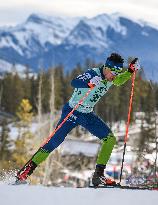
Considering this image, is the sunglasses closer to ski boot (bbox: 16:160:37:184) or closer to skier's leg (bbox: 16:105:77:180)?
skier's leg (bbox: 16:105:77:180)

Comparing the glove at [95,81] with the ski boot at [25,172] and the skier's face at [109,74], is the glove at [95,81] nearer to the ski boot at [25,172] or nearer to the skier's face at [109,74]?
the skier's face at [109,74]

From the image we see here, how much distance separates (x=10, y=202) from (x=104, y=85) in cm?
293

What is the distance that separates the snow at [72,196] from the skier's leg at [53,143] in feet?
7.12

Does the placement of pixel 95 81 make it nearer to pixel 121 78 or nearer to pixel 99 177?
pixel 121 78

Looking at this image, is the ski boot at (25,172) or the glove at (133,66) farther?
the ski boot at (25,172)

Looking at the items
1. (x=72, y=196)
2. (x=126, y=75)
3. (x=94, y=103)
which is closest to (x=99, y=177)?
(x=94, y=103)

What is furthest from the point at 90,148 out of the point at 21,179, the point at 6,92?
the point at 21,179

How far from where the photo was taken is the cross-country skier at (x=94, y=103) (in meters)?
8.35

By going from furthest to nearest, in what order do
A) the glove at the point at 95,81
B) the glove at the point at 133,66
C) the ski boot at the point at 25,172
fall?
the ski boot at the point at 25,172 → the glove at the point at 133,66 → the glove at the point at 95,81

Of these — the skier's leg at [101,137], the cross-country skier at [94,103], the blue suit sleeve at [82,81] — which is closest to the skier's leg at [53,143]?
the cross-country skier at [94,103]

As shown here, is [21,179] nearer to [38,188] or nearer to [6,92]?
[38,188]

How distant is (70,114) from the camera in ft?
28.3

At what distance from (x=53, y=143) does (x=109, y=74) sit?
4.62 ft

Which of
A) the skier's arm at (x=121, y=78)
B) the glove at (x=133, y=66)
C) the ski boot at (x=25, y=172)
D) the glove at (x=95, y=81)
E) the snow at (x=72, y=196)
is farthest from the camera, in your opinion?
the ski boot at (x=25, y=172)
